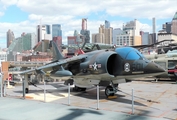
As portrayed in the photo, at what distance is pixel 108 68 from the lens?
1266cm

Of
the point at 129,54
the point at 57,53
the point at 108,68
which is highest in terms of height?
the point at 57,53

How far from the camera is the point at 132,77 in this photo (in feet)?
38.7

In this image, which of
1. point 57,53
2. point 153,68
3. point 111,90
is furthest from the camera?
point 57,53

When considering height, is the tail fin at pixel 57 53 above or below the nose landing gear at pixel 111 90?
above

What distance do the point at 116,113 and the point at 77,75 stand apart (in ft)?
17.1

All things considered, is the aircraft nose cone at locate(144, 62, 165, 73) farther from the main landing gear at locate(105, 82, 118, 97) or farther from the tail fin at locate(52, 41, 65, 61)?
A: the tail fin at locate(52, 41, 65, 61)

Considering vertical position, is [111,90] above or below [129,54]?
below

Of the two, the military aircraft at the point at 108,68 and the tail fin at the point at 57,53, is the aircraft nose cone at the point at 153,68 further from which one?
the tail fin at the point at 57,53

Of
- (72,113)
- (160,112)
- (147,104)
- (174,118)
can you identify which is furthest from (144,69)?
(72,113)

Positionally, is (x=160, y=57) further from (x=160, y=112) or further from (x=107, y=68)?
(x=160, y=112)

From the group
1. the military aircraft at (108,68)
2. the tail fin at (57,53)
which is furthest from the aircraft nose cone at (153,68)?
the tail fin at (57,53)

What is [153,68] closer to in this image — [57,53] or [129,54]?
[129,54]

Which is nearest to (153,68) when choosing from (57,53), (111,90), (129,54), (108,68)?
(129,54)

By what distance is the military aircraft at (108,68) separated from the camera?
37.3 feet
